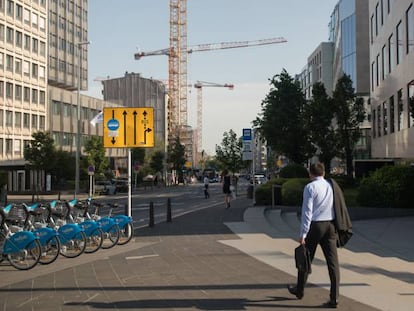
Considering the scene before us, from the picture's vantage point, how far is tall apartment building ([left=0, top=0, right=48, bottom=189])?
62938mm

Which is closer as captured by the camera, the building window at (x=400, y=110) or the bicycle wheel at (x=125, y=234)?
the bicycle wheel at (x=125, y=234)

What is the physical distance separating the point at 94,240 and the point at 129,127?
12.1 ft

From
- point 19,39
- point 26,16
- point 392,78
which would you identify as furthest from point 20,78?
point 392,78

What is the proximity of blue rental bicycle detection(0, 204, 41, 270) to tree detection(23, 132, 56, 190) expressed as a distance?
41.4 metres

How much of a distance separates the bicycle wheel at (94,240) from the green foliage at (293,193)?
1099 cm

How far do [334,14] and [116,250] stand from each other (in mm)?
88038

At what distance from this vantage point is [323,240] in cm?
700

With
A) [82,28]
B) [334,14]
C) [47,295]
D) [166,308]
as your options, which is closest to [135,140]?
[47,295]

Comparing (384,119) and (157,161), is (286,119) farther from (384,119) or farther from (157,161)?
(157,161)

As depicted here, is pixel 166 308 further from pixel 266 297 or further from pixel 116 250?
pixel 116 250

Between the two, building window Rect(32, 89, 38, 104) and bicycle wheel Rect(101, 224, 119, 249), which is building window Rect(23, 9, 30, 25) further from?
bicycle wheel Rect(101, 224, 119, 249)

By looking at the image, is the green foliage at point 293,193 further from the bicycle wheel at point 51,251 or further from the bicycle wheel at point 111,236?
the bicycle wheel at point 51,251

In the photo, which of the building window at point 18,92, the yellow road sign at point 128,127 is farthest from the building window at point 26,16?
the yellow road sign at point 128,127

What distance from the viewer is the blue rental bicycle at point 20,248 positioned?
10.1 meters
